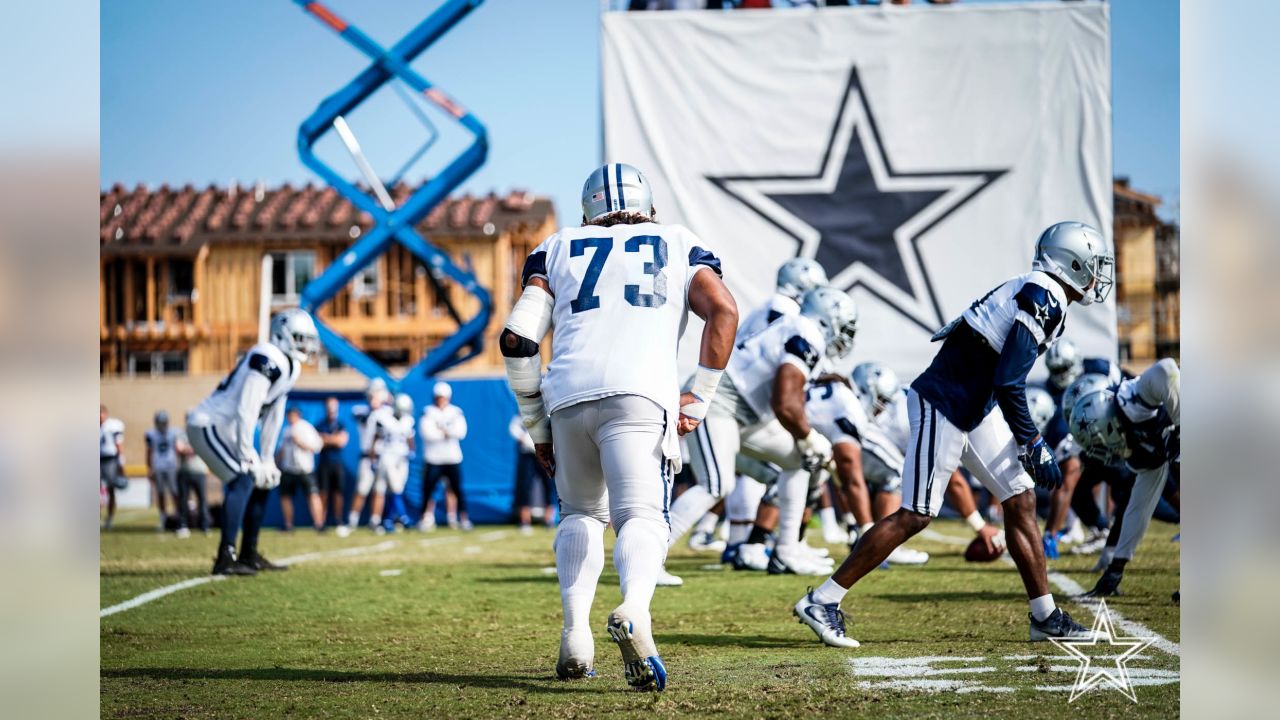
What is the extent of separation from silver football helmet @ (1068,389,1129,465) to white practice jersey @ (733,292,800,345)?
2266mm

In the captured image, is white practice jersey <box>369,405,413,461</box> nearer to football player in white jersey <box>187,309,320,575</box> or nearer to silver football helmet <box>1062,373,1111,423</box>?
football player in white jersey <box>187,309,320,575</box>

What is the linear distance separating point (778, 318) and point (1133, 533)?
2952mm

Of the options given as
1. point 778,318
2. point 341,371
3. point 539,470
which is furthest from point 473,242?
Answer: point 778,318

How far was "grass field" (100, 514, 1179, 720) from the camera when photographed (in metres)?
5.02

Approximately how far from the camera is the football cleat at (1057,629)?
6.50 m

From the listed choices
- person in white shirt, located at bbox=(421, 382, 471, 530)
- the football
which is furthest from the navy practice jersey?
person in white shirt, located at bbox=(421, 382, 471, 530)

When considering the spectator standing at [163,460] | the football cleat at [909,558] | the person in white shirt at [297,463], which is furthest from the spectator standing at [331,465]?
the football cleat at [909,558]

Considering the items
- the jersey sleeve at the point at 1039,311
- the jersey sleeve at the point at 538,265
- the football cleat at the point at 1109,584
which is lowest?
the football cleat at the point at 1109,584

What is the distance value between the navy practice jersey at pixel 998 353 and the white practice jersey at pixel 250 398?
624 cm

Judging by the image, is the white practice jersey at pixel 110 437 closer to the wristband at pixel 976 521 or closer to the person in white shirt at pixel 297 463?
the person in white shirt at pixel 297 463
